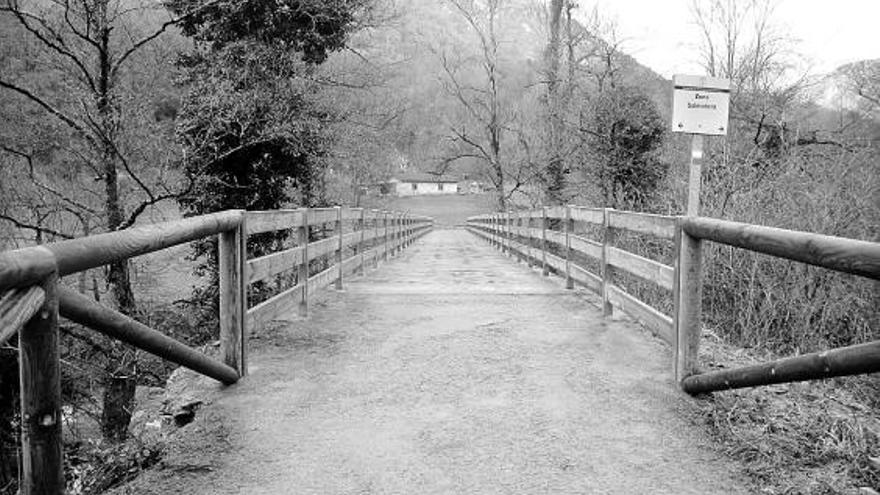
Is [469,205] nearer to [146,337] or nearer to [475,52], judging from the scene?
[475,52]

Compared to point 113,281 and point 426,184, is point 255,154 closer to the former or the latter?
point 113,281

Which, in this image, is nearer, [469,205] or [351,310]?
[351,310]

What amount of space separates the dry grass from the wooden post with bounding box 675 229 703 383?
27cm

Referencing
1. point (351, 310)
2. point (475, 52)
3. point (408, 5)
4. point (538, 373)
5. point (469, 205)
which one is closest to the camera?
point (538, 373)

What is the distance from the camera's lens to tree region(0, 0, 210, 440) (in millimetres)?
9953

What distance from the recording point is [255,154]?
12.7 m

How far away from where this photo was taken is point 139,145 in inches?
420

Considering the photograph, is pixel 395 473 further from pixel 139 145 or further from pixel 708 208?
pixel 139 145

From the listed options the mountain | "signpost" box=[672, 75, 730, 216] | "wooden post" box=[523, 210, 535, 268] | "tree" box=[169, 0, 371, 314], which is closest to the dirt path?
"signpost" box=[672, 75, 730, 216]

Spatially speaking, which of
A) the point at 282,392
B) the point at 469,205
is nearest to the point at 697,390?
the point at 282,392

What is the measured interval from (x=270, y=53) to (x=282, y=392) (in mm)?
9743

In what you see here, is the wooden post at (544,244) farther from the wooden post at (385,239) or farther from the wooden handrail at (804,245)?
the wooden handrail at (804,245)

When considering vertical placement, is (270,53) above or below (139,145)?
above

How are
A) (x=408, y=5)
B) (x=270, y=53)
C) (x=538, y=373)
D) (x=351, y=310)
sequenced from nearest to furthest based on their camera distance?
(x=538, y=373), (x=351, y=310), (x=270, y=53), (x=408, y=5)
